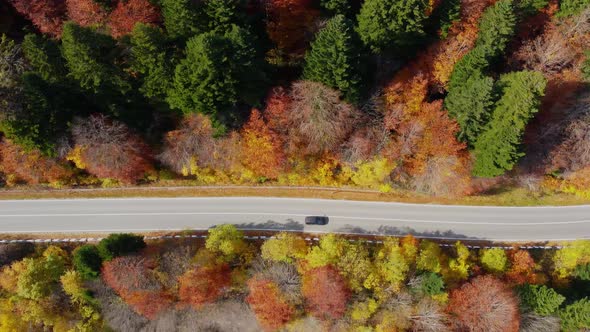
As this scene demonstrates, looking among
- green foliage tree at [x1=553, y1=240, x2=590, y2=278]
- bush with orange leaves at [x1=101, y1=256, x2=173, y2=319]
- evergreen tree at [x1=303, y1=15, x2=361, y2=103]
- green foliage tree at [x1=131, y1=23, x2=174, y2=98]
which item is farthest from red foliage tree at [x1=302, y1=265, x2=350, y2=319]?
green foliage tree at [x1=553, y1=240, x2=590, y2=278]

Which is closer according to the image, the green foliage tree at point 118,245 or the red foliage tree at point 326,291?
the red foliage tree at point 326,291

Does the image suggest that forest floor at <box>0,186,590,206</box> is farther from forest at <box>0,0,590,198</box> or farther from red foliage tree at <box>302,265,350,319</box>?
red foliage tree at <box>302,265,350,319</box>

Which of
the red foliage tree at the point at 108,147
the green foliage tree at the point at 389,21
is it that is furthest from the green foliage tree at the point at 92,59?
the green foliage tree at the point at 389,21

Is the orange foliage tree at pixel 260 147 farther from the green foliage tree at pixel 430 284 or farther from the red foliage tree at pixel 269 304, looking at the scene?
the green foliage tree at pixel 430 284

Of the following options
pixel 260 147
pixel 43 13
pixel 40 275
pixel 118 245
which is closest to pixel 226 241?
pixel 260 147

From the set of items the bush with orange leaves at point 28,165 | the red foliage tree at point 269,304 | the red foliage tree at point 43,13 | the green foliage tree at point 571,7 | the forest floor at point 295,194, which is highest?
the green foliage tree at point 571,7

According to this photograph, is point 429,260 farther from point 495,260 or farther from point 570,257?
point 570,257
